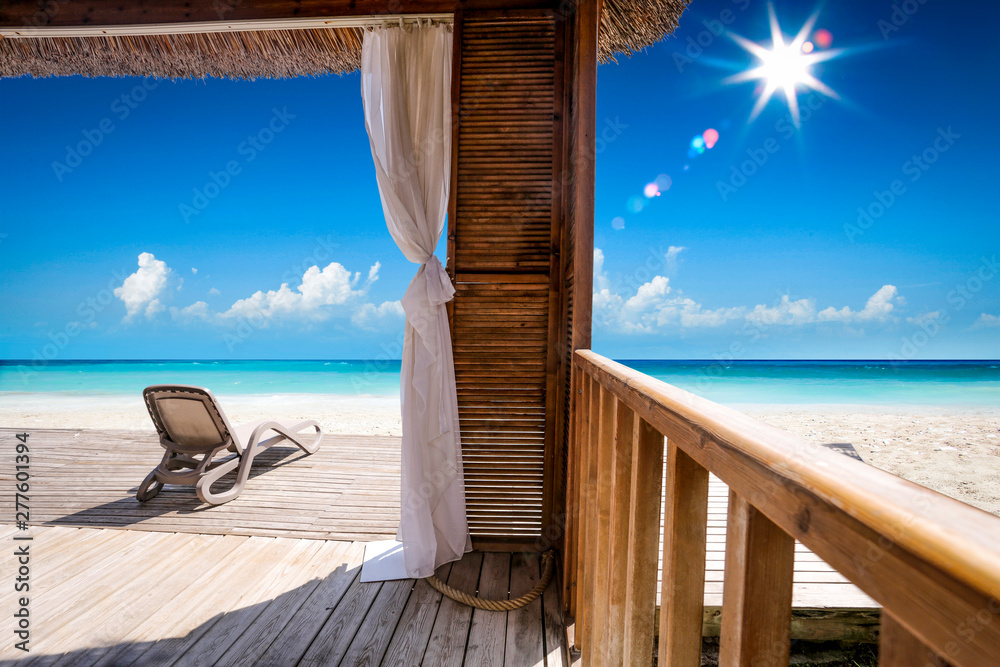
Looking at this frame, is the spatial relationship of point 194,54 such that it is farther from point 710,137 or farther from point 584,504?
point 710,137

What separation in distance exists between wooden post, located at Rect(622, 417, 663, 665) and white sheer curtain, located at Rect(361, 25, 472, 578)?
5.13ft

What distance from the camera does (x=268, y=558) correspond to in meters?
2.49

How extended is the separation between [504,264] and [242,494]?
267cm

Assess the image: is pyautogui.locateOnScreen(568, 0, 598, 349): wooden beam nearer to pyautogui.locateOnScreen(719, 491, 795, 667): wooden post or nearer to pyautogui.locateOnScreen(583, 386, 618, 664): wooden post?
pyautogui.locateOnScreen(583, 386, 618, 664): wooden post

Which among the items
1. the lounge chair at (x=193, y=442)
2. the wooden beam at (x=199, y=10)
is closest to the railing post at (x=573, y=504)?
the wooden beam at (x=199, y=10)

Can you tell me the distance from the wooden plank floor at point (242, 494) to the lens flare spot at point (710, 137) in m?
24.0

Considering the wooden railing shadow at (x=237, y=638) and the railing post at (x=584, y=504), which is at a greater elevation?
the railing post at (x=584, y=504)

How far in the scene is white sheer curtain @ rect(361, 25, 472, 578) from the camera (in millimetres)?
2344

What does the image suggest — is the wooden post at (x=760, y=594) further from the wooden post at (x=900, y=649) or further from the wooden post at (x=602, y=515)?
the wooden post at (x=602, y=515)

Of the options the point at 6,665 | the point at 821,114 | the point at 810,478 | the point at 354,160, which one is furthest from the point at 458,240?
the point at 821,114

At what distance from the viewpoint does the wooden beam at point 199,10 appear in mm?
2541

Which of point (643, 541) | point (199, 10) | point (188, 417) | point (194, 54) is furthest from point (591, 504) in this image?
point (194, 54)

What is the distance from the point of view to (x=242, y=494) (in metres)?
3.40

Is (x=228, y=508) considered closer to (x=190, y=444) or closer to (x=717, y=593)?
(x=190, y=444)
